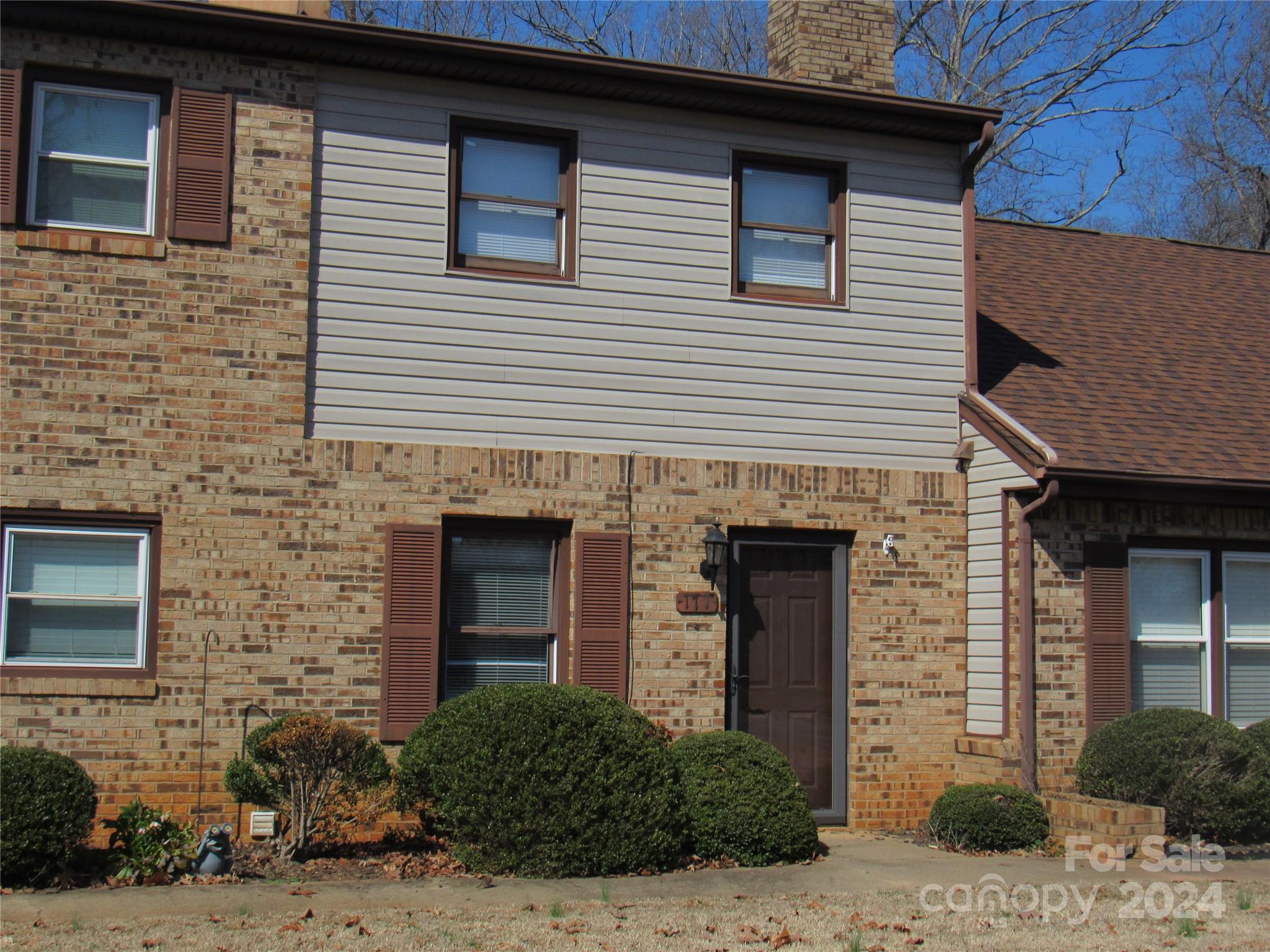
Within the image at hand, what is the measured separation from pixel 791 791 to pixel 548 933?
290 cm

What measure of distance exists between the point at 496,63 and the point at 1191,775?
7.69 m

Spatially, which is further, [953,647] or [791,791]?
[953,647]

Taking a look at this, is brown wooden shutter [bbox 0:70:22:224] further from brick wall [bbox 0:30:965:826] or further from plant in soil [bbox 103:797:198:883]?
plant in soil [bbox 103:797:198:883]

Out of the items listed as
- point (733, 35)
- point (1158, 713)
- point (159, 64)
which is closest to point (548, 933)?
point (1158, 713)

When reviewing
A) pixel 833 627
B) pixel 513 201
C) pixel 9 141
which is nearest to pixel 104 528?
pixel 9 141

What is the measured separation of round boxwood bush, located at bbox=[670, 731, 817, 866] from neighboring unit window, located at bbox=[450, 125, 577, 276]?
410 cm

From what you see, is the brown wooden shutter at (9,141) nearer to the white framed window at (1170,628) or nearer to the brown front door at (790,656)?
the brown front door at (790,656)

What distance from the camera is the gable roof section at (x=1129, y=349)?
39.6ft

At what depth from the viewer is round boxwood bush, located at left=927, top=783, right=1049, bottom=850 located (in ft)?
34.6

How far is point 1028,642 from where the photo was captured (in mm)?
11312

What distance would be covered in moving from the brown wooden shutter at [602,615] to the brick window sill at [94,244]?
3.88m

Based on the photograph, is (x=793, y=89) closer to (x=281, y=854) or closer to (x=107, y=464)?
(x=107, y=464)

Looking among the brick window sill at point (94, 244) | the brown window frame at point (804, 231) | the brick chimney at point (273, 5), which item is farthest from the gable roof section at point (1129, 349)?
the brick window sill at point (94, 244)

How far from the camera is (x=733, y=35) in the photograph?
27188 mm
